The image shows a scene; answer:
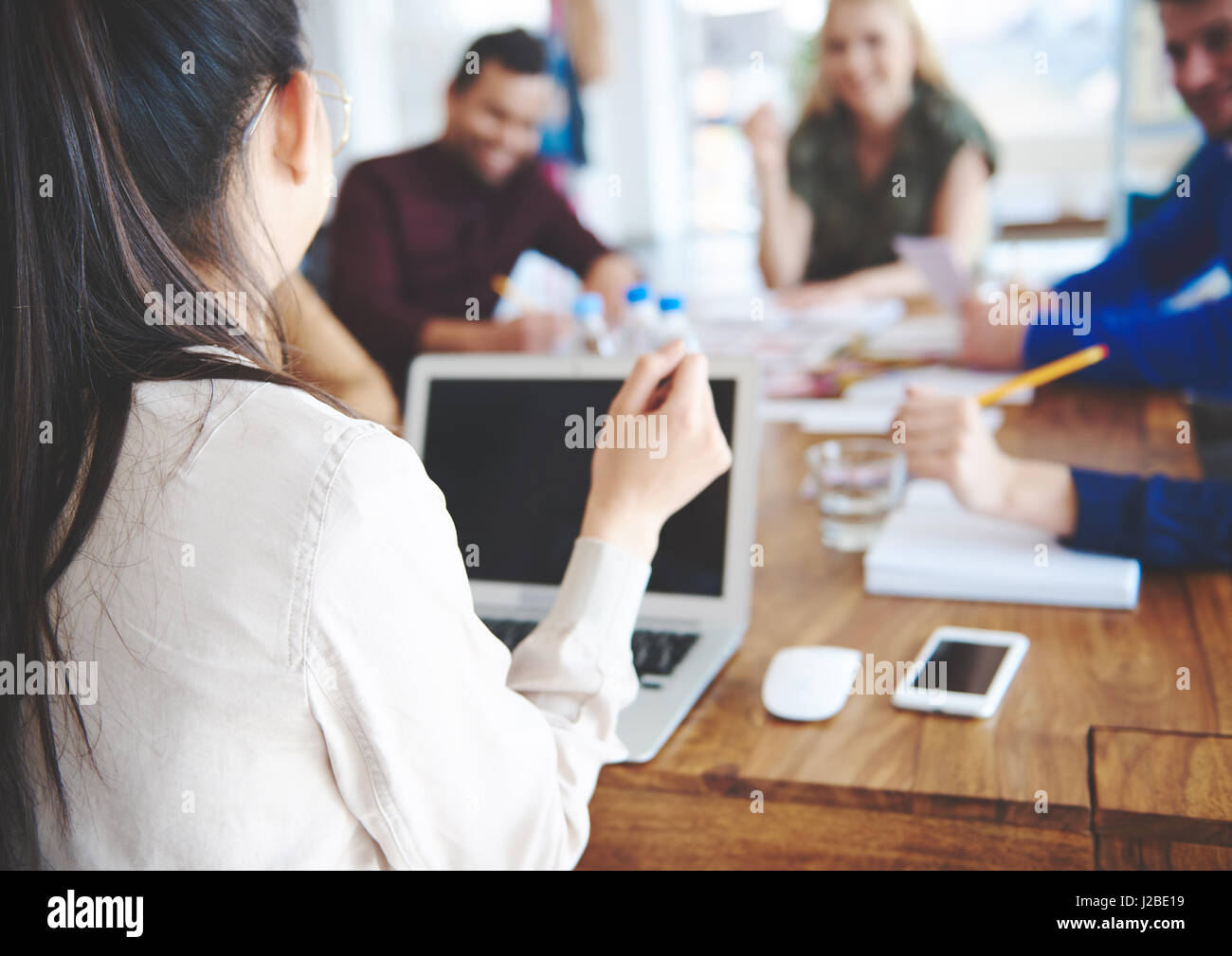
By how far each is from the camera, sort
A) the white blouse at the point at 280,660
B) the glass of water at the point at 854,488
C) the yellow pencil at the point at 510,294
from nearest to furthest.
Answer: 1. the white blouse at the point at 280,660
2. the glass of water at the point at 854,488
3. the yellow pencil at the point at 510,294

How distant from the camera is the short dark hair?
2.28m

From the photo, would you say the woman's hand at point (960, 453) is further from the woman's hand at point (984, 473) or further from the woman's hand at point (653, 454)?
the woman's hand at point (653, 454)

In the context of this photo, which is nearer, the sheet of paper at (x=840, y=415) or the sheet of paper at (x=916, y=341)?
the sheet of paper at (x=840, y=415)

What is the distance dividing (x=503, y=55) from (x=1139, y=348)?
1400 millimetres

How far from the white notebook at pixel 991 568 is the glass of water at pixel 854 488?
1.8 inches

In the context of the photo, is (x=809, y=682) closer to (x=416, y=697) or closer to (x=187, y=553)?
(x=416, y=697)

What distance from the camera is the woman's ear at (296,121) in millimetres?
685

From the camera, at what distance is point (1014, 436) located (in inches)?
59.9

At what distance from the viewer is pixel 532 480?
1093 mm

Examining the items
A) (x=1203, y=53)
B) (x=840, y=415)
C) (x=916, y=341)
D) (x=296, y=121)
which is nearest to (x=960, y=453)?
(x=840, y=415)

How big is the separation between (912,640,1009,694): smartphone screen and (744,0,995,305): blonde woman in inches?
63.5

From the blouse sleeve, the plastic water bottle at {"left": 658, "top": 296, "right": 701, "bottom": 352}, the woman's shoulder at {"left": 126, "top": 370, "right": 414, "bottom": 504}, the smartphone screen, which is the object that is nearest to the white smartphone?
the smartphone screen

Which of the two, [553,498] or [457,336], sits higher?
[457,336]

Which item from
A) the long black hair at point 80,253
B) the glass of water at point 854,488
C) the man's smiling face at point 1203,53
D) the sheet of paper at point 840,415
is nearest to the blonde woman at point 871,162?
the sheet of paper at point 840,415
